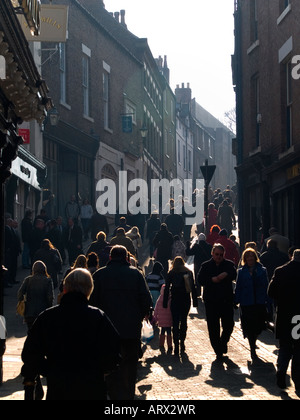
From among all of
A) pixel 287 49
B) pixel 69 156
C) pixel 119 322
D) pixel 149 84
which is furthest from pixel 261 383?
pixel 149 84

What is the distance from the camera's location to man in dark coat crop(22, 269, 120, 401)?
5555 millimetres

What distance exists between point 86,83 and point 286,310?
24.3 meters

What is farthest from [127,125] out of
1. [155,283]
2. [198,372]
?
[198,372]

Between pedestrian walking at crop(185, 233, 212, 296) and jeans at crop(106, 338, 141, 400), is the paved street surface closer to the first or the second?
jeans at crop(106, 338, 141, 400)

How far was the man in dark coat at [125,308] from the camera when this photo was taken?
8.31 meters

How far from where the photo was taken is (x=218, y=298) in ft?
40.4

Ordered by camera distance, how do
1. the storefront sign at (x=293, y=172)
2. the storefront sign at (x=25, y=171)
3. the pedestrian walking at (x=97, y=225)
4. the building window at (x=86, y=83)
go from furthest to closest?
1. the building window at (x=86, y=83)
2. the pedestrian walking at (x=97, y=225)
3. the storefront sign at (x=25, y=171)
4. the storefront sign at (x=293, y=172)

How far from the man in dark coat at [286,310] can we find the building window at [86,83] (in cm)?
2356

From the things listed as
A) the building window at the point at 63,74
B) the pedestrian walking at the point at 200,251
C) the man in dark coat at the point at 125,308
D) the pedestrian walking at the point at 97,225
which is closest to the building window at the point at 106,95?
the building window at the point at 63,74

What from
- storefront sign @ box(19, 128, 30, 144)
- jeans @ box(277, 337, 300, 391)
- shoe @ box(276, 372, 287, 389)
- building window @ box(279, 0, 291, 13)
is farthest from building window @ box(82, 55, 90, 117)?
shoe @ box(276, 372, 287, 389)

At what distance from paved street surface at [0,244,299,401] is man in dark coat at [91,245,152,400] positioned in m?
1.05

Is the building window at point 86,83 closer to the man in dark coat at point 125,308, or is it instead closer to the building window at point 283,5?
the building window at point 283,5

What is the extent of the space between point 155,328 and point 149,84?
114 feet
